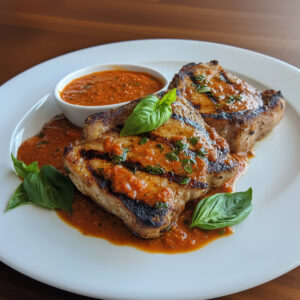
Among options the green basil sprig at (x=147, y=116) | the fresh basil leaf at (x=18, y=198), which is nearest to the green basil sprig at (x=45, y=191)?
the fresh basil leaf at (x=18, y=198)

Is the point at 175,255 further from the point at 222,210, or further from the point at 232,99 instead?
the point at 232,99

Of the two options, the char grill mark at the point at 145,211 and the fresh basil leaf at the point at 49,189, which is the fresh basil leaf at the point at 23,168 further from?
the char grill mark at the point at 145,211

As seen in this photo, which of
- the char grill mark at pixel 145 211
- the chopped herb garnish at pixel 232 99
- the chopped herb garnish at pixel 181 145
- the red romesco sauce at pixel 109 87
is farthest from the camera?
the red romesco sauce at pixel 109 87

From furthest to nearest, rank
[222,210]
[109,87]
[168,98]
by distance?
[109,87] < [168,98] < [222,210]

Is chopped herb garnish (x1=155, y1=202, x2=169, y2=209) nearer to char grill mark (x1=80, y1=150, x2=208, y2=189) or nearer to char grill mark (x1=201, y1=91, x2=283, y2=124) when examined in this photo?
char grill mark (x1=80, y1=150, x2=208, y2=189)

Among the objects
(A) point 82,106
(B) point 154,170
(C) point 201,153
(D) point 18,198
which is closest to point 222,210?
(C) point 201,153

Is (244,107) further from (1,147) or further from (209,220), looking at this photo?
(1,147)

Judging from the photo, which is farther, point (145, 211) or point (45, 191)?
point (45, 191)
